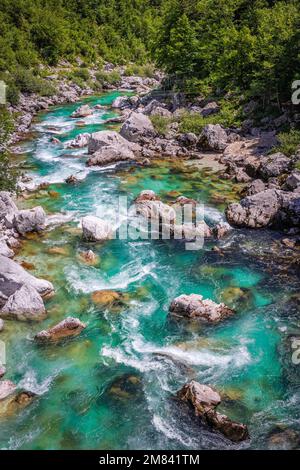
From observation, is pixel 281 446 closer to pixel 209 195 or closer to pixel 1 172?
pixel 209 195

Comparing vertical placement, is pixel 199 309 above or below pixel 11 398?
above

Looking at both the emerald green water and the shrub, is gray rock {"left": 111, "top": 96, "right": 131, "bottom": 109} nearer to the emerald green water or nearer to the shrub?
the shrub

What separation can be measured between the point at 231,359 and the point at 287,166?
14983 millimetres

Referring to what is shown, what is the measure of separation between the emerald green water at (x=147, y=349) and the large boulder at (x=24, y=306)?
1.12 ft

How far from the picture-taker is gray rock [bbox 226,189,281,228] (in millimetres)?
20359

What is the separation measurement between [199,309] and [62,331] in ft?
15.0

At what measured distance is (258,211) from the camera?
2047 centimetres

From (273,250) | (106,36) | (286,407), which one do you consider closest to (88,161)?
(273,250)

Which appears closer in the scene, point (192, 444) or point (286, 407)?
point (192, 444)

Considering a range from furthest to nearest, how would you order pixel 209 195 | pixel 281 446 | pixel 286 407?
pixel 209 195 → pixel 286 407 → pixel 281 446

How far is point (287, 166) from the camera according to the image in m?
24.5

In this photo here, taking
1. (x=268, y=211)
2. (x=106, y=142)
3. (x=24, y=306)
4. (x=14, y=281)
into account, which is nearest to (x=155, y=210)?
(x=268, y=211)

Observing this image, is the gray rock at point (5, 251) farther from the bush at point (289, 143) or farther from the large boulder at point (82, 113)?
the large boulder at point (82, 113)

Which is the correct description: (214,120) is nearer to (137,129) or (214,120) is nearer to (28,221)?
(137,129)
